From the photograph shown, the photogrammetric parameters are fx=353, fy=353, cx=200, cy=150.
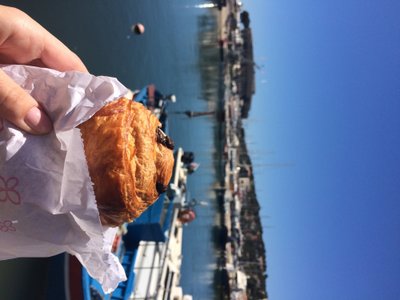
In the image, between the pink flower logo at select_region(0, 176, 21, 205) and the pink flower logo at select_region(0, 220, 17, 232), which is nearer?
the pink flower logo at select_region(0, 176, 21, 205)

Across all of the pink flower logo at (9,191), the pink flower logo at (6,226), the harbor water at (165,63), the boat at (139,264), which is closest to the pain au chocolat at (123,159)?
the pink flower logo at (9,191)

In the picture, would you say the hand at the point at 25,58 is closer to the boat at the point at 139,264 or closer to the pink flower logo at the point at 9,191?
the pink flower logo at the point at 9,191

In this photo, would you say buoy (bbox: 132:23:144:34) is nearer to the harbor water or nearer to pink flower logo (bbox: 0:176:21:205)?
the harbor water

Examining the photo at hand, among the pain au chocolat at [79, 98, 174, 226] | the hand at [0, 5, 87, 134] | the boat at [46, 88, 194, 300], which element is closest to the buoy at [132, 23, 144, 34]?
the boat at [46, 88, 194, 300]

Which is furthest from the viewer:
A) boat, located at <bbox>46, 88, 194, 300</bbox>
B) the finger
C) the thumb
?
boat, located at <bbox>46, 88, 194, 300</bbox>

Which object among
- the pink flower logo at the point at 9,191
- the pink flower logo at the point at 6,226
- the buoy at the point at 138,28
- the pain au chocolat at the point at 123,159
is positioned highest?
the buoy at the point at 138,28

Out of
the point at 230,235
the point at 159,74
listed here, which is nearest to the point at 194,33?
the point at 159,74
